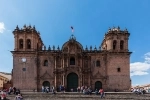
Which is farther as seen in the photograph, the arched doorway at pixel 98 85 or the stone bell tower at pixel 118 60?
the arched doorway at pixel 98 85

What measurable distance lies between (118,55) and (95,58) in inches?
147

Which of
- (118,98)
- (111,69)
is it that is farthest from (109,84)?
(118,98)

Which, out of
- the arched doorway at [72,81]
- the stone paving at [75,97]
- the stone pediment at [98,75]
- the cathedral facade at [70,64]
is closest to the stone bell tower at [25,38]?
the cathedral facade at [70,64]

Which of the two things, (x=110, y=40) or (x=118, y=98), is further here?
(x=110, y=40)

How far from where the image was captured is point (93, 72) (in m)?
46.4

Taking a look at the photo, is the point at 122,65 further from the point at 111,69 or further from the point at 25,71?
the point at 25,71

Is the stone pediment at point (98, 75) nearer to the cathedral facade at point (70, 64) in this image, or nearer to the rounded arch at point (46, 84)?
the cathedral facade at point (70, 64)

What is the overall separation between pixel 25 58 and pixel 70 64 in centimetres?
726

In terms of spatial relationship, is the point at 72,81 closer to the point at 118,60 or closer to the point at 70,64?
the point at 70,64

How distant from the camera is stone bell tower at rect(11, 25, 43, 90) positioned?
45.4 metres

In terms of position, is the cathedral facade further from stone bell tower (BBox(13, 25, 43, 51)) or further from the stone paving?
the stone paving

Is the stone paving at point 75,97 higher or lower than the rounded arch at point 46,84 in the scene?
lower

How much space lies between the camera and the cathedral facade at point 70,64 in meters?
45.7

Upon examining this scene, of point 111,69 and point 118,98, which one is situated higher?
point 111,69
